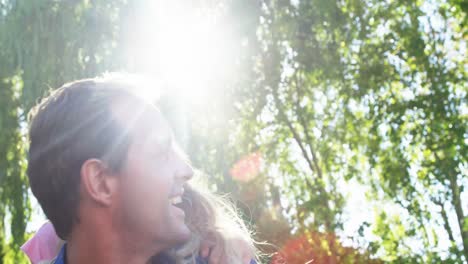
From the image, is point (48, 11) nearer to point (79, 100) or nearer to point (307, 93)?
point (307, 93)

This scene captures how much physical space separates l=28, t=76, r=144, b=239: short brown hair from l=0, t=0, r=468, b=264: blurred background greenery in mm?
4587

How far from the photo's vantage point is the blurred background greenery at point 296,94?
7727mm

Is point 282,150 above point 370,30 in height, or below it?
below

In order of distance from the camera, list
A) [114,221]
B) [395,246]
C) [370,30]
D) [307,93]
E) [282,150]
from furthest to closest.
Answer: [282,150]
[307,93]
[370,30]
[395,246]
[114,221]

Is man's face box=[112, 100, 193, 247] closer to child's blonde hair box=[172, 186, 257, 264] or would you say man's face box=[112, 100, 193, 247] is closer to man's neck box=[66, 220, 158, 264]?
man's neck box=[66, 220, 158, 264]

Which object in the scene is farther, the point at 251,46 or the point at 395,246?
the point at 251,46

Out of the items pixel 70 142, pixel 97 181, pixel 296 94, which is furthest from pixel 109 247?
pixel 296 94

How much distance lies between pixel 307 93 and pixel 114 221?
8811 mm

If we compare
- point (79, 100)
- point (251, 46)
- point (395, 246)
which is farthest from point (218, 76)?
point (79, 100)

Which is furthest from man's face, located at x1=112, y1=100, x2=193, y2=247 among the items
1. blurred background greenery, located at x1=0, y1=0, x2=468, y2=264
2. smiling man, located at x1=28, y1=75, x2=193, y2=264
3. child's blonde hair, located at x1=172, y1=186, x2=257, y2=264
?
blurred background greenery, located at x1=0, y1=0, x2=468, y2=264

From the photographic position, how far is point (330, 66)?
951cm

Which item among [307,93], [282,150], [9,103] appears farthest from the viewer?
[282,150]

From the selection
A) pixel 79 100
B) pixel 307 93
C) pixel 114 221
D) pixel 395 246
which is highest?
pixel 307 93

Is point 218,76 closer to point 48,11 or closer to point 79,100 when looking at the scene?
point 48,11
